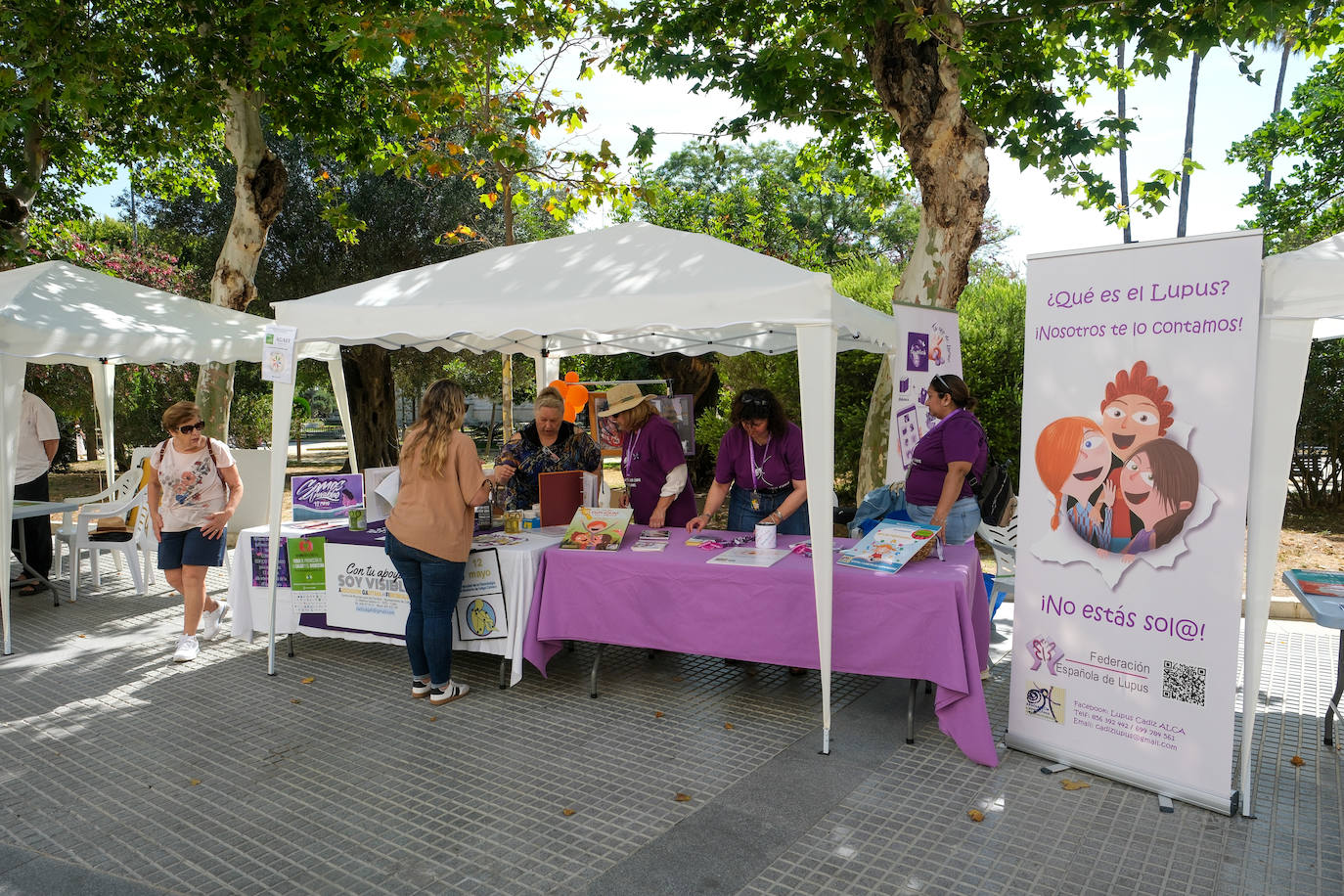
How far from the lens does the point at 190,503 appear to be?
17.1 feet

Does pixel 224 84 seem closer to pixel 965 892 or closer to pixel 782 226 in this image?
pixel 965 892

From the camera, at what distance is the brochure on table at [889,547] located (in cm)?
396

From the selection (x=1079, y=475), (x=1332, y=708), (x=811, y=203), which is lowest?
(x=1332, y=708)

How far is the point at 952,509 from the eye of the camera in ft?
15.5

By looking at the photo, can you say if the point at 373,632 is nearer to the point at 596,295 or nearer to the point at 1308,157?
the point at 596,295

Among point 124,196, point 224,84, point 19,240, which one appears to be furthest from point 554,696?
point 124,196

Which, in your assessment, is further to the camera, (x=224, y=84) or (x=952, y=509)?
(x=224, y=84)

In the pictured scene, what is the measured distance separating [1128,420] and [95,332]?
21.2 feet

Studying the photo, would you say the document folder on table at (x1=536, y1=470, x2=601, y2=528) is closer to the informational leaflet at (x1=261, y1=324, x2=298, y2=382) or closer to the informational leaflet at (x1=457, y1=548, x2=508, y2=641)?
the informational leaflet at (x1=457, y1=548, x2=508, y2=641)

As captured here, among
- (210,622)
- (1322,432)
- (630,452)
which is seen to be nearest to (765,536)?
(630,452)

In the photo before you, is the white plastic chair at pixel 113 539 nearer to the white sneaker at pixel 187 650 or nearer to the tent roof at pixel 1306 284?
the white sneaker at pixel 187 650

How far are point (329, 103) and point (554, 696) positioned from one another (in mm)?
8408

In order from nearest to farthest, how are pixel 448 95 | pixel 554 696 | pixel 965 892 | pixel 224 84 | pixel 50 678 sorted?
pixel 965 892 < pixel 554 696 < pixel 50 678 < pixel 448 95 < pixel 224 84

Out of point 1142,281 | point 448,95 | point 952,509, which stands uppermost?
point 448,95
